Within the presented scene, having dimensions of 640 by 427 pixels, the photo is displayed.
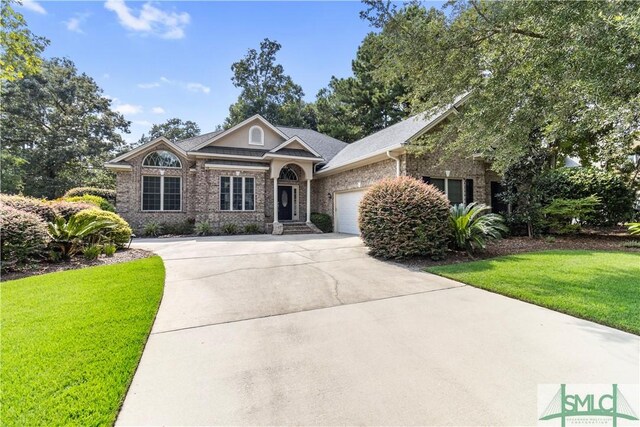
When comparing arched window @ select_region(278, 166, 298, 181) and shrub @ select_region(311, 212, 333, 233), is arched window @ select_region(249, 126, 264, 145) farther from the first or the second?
Result: shrub @ select_region(311, 212, 333, 233)

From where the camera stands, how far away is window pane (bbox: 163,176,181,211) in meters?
16.4

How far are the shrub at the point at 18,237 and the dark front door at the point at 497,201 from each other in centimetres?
1668

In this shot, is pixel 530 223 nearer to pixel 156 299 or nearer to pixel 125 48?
pixel 156 299

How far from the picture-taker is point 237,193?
16266 millimetres

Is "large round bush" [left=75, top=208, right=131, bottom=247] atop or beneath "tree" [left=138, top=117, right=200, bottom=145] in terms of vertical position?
beneath

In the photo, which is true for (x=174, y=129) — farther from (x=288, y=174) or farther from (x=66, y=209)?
(x=66, y=209)

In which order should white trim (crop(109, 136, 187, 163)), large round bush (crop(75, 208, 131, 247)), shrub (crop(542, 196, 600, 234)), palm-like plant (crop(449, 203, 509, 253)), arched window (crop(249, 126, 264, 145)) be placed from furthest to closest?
arched window (crop(249, 126, 264, 145)), white trim (crop(109, 136, 187, 163)), shrub (crop(542, 196, 600, 234)), large round bush (crop(75, 208, 131, 247)), palm-like plant (crop(449, 203, 509, 253))

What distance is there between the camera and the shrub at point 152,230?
15.3m

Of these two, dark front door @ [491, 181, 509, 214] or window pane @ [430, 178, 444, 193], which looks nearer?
window pane @ [430, 178, 444, 193]

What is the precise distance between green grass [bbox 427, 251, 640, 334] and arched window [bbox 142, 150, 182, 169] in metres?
15.3

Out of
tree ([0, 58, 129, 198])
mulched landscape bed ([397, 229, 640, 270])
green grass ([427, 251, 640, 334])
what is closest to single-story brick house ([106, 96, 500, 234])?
mulched landscape bed ([397, 229, 640, 270])

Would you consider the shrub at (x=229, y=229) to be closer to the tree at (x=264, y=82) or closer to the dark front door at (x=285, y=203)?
the dark front door at (x=285, y=203)

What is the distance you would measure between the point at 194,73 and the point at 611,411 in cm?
1689

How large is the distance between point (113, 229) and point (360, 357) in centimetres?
963
